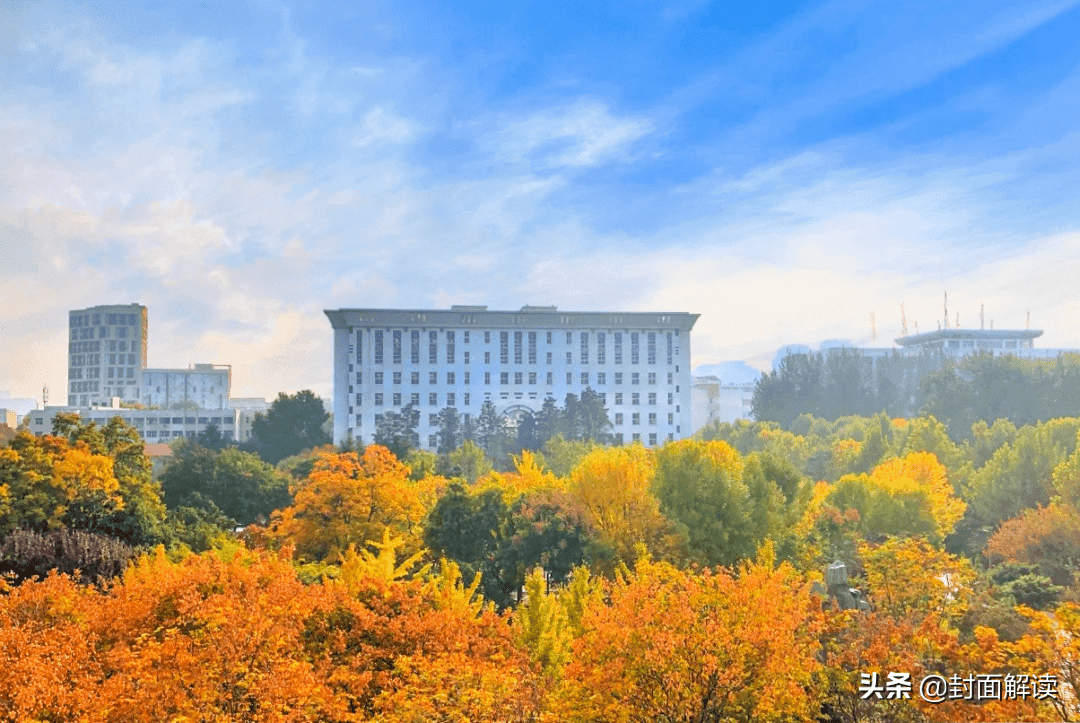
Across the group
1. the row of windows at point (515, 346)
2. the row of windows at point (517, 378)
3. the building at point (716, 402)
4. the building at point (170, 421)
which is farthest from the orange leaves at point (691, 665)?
the building at point (716, 402)

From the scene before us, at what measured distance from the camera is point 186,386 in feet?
402

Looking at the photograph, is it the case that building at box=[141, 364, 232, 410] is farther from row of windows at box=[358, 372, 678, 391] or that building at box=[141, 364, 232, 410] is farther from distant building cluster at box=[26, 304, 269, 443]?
row of windows at box=[358, 372, 678, 391]

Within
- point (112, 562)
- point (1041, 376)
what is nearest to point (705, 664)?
point (112, 562)

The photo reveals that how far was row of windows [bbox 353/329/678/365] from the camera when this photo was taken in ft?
239

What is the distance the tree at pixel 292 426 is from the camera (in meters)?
61.9

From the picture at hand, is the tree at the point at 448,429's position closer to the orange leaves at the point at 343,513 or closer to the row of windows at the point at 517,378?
the row of windows at the point at 517,378

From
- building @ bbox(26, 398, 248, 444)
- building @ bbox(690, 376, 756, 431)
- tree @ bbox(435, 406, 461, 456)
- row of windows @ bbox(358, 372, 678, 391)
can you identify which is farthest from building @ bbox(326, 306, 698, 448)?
building @ bbox(690, 376, 756, 431)

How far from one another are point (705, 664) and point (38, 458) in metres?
20.3

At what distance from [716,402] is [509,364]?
4607cm

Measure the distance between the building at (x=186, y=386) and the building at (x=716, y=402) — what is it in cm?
6222

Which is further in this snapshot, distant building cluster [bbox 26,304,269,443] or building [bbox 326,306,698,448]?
distant building cluster [bbox 26,304,269,443]

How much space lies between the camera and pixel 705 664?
35.2ft

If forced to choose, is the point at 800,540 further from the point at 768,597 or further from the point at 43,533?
the point at 43,533

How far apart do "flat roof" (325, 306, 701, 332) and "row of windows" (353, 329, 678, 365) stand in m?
0.70
